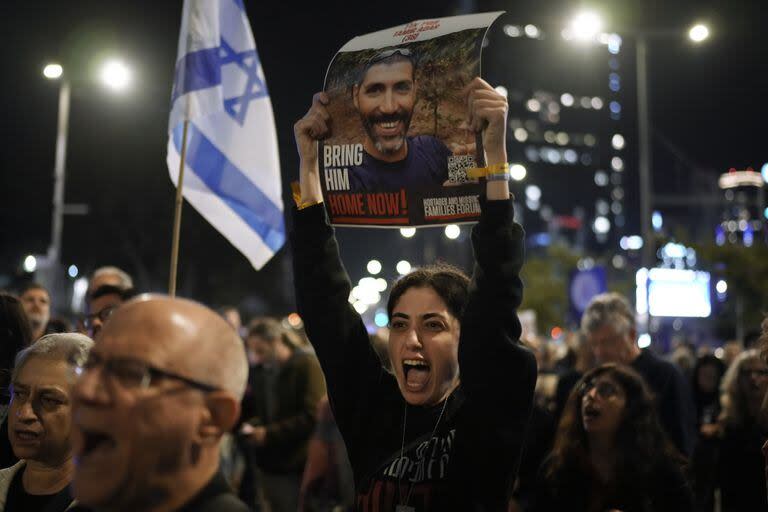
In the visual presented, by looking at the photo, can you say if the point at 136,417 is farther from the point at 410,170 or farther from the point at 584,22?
the point at 584,22

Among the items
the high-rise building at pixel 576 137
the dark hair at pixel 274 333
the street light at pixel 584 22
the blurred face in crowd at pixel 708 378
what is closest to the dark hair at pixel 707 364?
the blurred face in crowd at pixel 708 378

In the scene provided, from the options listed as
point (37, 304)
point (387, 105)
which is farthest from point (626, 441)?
point (37, 304)

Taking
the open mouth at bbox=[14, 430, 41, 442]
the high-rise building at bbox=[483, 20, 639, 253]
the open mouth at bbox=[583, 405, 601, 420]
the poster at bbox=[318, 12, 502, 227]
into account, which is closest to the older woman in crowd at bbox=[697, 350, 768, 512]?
the open mouth at bbox=[583, 405, 601, 420]

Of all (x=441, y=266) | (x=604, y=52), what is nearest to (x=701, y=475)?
(x=441, y=266)

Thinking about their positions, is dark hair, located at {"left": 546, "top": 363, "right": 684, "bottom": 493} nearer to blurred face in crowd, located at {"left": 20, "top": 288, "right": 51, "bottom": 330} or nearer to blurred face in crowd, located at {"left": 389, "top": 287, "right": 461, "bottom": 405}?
blurred face in crowd, located at {"left": 389, "top": 287, "right": 461, "bottom": 405}

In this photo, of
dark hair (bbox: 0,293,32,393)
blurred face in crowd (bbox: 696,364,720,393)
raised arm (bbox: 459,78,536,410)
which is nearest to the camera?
raised arm (bbox: 459,78,536,410)

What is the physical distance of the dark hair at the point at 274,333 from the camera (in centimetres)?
1009

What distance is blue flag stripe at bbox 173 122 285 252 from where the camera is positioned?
5.91 metres

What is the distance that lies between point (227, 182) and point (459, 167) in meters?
2.76

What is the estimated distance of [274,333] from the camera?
10.9 metres

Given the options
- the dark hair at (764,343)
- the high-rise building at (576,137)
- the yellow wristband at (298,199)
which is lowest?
the dark hair at (764,343)

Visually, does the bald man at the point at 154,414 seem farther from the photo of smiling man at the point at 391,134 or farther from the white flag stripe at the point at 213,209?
the white flag stripe at the point at 213,209

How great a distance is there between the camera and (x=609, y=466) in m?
5.27

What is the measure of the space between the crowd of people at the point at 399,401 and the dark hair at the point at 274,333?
11.4 ft
